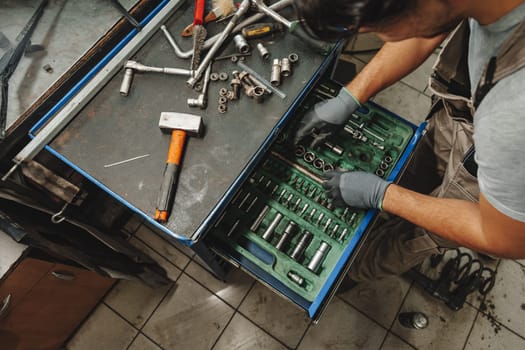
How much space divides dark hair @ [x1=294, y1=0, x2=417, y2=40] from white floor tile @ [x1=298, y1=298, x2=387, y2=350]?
1.50 meters

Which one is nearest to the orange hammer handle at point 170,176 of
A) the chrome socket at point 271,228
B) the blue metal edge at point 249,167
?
the blue metal edge at point 249,167

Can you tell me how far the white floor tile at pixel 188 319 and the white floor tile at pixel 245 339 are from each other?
4 cm

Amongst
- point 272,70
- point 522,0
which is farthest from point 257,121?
point 522,0

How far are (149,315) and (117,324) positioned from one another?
17 cm

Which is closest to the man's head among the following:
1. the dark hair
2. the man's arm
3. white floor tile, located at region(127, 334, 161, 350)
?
the dark hair

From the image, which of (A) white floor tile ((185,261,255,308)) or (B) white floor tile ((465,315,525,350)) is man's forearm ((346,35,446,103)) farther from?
(B) white floor tile ((465,315,525,350))

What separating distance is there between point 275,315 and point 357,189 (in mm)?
992

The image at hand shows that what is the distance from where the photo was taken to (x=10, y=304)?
1205 mm

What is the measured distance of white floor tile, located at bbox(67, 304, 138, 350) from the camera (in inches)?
68.8

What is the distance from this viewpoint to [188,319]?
178 centimetres

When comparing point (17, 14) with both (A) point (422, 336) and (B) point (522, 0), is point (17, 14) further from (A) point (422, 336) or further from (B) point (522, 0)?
(A) point (422, 336)

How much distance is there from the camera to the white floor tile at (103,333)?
5.73ft

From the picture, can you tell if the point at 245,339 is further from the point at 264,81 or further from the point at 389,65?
the point at 389,65

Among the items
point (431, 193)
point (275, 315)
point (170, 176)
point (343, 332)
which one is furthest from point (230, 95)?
point (343, 332)
